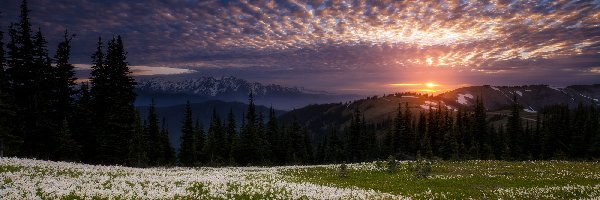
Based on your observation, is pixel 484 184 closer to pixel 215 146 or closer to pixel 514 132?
pixel 215 146

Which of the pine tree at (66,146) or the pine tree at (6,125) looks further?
the pine tree at (66,146)

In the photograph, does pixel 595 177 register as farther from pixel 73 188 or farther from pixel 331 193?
pixel 73 188

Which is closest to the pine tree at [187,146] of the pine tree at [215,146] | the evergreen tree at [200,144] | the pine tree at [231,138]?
the evergreen tree at [200,144]

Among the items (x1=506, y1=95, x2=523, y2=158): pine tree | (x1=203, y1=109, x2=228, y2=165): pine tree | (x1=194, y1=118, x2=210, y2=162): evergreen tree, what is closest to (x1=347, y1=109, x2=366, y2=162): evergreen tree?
(x1=203, y1=109, x2=228, y2=165): pine tree

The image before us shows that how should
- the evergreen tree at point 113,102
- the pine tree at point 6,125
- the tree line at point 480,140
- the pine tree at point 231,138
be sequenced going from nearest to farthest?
1. the pine tree at point 6,125
2. the evergreen tree at point 113,102
3. the pine tree at point 231,138
4. the tree line at point 480,140

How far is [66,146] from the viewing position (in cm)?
4472

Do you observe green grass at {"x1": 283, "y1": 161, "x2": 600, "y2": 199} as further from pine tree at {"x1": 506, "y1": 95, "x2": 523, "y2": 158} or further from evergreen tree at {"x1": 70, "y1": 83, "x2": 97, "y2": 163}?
pine tree at {"x1": 506, "y1": 95, "x2": 523, "y2": 158}

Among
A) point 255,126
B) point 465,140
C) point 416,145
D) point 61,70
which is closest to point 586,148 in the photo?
point 465,140

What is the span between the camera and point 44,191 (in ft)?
45.5

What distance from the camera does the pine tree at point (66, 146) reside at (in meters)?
44.5

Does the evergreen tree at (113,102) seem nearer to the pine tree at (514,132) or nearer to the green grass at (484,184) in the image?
the green grass at (484,184)

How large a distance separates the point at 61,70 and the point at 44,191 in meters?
44.1

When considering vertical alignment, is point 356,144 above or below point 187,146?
below

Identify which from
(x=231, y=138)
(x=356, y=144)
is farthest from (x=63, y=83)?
A: (x=356, y=144)
